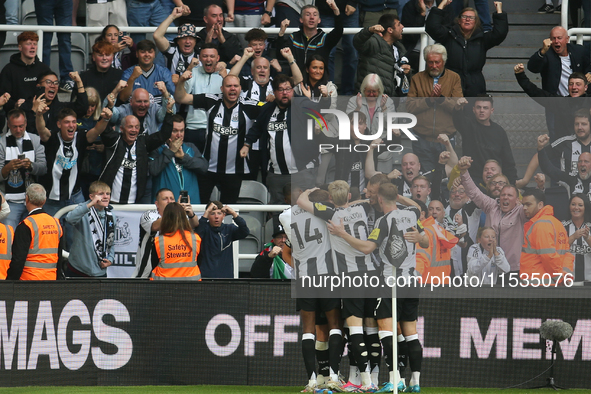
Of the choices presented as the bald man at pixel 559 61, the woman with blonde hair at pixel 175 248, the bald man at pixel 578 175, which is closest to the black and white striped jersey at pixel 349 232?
the bald man at pixel 578 175

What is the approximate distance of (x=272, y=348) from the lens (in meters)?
10.4

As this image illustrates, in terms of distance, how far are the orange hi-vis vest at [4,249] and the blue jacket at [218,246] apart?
6.80 ft

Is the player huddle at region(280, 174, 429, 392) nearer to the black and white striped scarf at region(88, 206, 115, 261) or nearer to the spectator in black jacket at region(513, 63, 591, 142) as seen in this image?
the spectator in black jacket at region(513, 63, 591, 142)

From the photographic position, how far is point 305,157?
835cm

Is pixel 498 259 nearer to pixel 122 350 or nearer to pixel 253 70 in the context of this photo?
pixel 122 350

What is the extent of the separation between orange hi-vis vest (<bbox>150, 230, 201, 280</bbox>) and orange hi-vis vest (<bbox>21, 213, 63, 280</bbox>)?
3.62ft

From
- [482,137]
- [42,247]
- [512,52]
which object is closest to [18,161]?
[42,247]

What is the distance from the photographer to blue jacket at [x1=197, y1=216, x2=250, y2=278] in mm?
10992

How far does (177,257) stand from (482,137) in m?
3.85

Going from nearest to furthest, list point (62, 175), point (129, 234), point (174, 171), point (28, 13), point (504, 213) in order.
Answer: point (504, 213), point (129, 234), point (62, 175), point (174, 171), point (28, 13)

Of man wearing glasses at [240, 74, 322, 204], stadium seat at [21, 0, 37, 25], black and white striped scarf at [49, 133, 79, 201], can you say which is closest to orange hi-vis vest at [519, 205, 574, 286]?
man wearing glasses at [240, 74, 322, 204]

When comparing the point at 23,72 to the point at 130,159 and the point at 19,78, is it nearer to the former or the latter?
the point at 19,78

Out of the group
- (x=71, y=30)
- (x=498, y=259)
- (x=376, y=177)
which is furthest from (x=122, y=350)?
(x=71, y=30)

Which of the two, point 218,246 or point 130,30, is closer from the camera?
point 218,246
